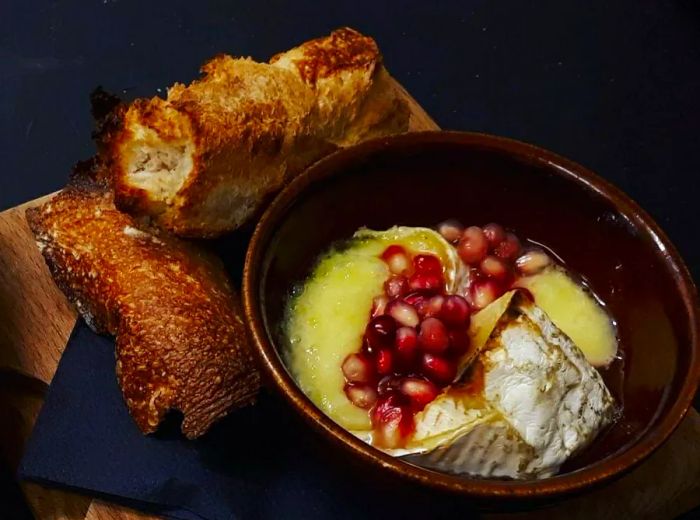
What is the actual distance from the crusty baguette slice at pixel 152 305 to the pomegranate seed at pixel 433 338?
232 mm

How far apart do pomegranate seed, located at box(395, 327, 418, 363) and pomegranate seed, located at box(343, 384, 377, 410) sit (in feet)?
0.19

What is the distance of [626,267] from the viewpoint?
1.28m

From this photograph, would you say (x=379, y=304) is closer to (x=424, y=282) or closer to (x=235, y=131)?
(x=424, y=282)

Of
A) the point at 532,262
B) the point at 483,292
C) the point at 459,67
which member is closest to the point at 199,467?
the point at 483,292

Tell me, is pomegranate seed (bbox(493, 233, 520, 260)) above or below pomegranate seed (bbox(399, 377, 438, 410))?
above

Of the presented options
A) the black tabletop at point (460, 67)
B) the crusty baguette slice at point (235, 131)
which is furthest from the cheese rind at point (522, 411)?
the black tabletop at point (460, 67)

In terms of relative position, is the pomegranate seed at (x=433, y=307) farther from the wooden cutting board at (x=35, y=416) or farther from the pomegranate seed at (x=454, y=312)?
the wooden cutting board at (x=35, y=416)

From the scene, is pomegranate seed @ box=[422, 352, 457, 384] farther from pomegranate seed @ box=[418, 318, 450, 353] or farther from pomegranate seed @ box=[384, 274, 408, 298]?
pomegranate seed @ box=[384, 274, 408, 298]

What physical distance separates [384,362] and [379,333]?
0.04 meters

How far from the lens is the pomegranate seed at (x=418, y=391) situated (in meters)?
1.11

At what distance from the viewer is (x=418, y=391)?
1118 mm

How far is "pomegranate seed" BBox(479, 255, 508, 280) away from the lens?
128 cm

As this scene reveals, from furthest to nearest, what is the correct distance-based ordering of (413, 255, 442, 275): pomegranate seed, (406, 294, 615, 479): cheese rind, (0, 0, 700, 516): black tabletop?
(0, 0, 700, 516): black tabletop
(413, 255, 442, 275): pomegranate seed
(406, 294, 615, 479): cheese rind

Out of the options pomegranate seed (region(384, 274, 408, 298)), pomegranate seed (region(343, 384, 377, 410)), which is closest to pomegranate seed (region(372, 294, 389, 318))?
pomegranate seed (region(384, 274, 408, 298))
